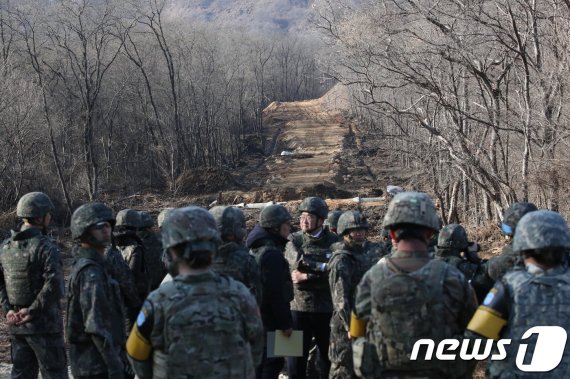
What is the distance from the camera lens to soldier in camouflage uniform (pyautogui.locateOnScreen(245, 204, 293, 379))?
17.1 ft

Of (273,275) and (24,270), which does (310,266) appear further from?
(24,270)

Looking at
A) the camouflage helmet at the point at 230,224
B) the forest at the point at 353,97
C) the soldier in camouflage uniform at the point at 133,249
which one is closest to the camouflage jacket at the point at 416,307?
the camouflage helmet at the point at 230,224

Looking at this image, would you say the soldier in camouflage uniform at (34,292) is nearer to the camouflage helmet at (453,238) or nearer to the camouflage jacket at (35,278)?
the camouflage jacket at (35,278)

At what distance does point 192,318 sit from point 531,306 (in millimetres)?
1588

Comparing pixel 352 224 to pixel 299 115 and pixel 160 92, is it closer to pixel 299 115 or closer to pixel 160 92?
pixel 160 92

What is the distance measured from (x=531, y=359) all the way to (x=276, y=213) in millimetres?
2774

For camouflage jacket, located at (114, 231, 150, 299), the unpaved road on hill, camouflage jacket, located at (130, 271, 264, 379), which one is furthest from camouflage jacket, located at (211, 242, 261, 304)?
the unpaved road on hill

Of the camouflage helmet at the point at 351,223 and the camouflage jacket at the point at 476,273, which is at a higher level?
the camouflage helmet at the point at 351,223

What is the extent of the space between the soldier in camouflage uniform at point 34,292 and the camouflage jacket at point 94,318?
0.88 metres

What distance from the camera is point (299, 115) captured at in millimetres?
69562

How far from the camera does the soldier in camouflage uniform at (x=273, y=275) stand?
5.22 meters

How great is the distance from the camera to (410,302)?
10.5ft

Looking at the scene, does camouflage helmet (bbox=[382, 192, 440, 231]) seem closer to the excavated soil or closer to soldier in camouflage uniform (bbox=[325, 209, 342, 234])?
soldier in camouflage uniform (bbox=[325, 209, 342, 234])

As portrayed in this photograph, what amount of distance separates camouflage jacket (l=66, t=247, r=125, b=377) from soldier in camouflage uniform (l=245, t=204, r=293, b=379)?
1.17 m
